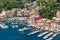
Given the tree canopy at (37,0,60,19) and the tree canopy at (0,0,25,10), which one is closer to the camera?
the tree canopy at (37,0,60,19)

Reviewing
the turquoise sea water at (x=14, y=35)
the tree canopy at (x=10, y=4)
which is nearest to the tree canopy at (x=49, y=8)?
the tree canopy at (x=10, y=4)

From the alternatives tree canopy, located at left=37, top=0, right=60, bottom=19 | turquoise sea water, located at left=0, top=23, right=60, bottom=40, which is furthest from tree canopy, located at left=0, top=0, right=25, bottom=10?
turquoise sea water, located at left=0, top=23, right=60, bottom=40

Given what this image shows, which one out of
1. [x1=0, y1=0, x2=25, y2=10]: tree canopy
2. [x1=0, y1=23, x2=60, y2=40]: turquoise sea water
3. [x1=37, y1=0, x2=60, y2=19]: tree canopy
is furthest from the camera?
[x1=0, y1=0, x2=25, y2=10]: tree canopy

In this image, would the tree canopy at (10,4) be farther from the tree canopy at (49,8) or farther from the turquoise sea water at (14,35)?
the turquoise sea water at (14,35)

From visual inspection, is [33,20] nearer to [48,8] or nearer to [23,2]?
[48,8]

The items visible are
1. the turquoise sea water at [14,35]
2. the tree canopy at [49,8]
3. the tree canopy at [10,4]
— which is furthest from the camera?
the tree canopy at [10,4]

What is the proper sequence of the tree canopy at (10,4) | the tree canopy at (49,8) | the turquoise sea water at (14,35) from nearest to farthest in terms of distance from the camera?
the turquoise sea water at (14,35)
the tree canopy at (49,8)
the tree canopy at (10,4)

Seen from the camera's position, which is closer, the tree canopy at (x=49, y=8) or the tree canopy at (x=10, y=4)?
the tree canopy at (x=49, y=8)

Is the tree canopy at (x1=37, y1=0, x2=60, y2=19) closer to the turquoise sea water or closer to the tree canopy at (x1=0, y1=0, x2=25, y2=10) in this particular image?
the tree canopy at (x1=0, y1=0, x2=25, y2=10)

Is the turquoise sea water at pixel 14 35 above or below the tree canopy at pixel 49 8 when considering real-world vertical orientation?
below

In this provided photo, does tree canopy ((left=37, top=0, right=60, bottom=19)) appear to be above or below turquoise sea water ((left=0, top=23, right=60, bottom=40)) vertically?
above

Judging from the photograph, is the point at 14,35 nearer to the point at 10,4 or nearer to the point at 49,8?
the point at 49,8

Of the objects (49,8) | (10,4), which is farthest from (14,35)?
(10,4)

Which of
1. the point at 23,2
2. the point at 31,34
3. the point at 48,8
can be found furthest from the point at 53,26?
the point at 23,2
